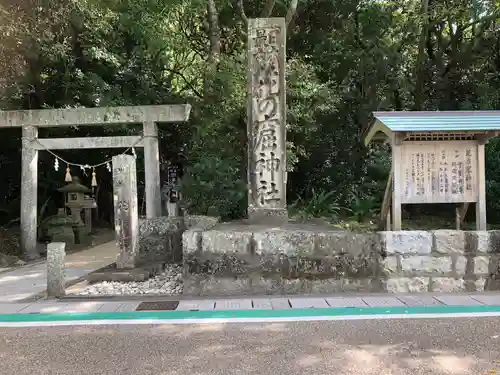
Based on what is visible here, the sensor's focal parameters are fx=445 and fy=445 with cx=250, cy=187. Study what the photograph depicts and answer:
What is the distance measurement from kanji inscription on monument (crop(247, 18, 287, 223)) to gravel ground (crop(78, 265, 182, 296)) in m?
1.91

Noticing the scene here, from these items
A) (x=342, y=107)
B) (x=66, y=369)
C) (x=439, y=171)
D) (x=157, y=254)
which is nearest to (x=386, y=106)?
(x=342, y=107)

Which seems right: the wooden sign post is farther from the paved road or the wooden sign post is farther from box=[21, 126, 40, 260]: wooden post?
box=[21, 126, 40, 260]: wooden post

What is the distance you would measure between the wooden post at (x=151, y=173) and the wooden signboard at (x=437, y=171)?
6661mm

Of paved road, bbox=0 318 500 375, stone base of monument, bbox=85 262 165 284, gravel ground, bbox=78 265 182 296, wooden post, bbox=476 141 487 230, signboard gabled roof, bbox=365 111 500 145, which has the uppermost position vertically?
signboard gabled roof, bbox=365 111 500 145

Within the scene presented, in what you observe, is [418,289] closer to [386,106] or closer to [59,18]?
[386,106]

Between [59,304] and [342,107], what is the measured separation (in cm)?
1165

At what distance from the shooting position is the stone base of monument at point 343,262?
682 centimetres

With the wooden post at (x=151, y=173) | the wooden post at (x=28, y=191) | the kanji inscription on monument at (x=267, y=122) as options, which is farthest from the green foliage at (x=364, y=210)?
the wooden post at (x=28, y=191)

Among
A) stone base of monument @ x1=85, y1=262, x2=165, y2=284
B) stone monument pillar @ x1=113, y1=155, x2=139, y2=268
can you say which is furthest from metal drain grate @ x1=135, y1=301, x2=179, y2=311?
stone monument pillar @ x1=113, y1=155, x2=139, y2=268

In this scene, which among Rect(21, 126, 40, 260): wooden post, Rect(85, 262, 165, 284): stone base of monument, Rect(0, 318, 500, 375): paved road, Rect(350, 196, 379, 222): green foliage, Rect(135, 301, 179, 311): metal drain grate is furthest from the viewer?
Rect(21, 126, 40, 260): wooden post

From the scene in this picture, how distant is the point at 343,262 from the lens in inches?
269

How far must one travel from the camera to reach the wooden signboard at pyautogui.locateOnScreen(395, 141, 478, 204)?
716 cm

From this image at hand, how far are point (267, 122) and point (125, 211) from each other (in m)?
3.20

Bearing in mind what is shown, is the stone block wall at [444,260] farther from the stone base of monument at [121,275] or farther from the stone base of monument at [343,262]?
the stone base of monument at [121,275]
